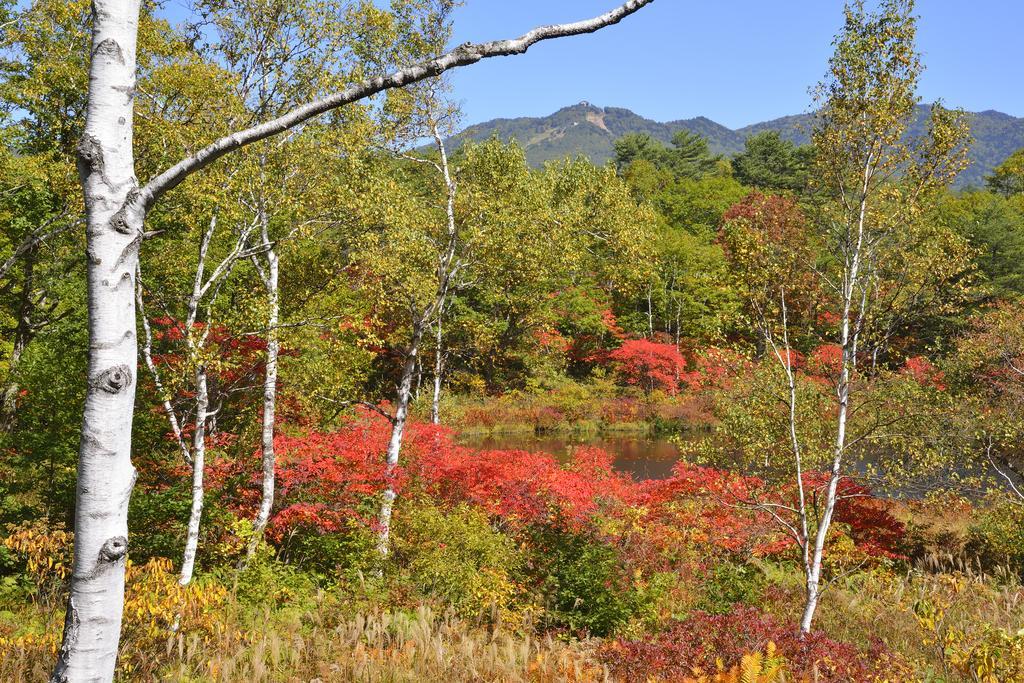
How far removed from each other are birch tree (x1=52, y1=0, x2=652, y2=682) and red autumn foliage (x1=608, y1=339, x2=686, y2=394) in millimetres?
31914

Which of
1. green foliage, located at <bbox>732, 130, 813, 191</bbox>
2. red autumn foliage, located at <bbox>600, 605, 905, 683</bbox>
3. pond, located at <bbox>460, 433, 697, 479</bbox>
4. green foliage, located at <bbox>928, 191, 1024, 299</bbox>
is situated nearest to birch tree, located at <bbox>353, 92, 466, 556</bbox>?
red autumn foliage, located at <bbox>600, 605, 905, 683</bbox>

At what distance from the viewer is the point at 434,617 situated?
8.17 meters

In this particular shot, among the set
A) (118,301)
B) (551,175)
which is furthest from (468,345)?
(118,301)

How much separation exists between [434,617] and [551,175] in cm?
3067

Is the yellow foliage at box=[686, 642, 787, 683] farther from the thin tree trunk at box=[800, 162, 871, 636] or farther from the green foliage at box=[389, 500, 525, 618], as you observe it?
the green foliage at box=[389, 500, 525, 618]

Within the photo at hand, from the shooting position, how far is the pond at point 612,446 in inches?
948

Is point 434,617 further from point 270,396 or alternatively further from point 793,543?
point 793,543

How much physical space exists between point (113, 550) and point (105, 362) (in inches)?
24.7

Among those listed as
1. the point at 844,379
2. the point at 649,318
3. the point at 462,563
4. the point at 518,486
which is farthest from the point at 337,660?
the point at 649,318

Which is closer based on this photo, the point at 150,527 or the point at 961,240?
the point at 961,240

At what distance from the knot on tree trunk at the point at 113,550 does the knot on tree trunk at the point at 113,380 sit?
503mm

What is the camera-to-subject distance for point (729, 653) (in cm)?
630

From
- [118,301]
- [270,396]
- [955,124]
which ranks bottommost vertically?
[270,396]

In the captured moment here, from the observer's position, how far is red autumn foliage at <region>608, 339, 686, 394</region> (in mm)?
33094
